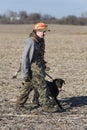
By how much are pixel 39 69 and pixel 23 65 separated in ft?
1.12

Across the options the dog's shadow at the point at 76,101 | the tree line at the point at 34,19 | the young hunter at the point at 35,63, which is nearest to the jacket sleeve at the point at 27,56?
the young hunter at the point at 35,63

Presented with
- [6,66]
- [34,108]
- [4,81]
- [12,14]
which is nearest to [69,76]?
[4,81]

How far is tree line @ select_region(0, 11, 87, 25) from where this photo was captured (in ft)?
393

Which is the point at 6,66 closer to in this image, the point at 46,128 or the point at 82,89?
the point at 82,89

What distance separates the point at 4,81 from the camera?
13719 millimetres

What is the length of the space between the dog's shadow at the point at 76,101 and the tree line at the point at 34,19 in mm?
105324

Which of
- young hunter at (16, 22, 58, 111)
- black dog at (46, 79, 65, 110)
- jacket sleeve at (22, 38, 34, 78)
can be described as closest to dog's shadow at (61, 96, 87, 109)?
black dog at (46, 79, 65, 110)

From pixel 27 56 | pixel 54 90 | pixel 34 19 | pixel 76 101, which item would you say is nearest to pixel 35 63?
pixel 27 56

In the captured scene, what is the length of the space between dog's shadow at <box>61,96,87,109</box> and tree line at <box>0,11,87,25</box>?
105 m

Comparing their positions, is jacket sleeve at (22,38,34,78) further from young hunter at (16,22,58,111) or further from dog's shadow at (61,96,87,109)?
dog's shadow at (61,96,87,109)

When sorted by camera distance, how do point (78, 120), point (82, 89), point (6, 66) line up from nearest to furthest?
point (78, 120), point (82, 89), point (6, 66)

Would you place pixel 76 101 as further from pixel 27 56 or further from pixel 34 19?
pixel 34 19

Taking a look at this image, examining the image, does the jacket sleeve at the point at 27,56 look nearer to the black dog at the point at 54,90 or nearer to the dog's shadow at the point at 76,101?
the black dog at the point at 54,90

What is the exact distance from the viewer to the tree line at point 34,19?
4719 inches
